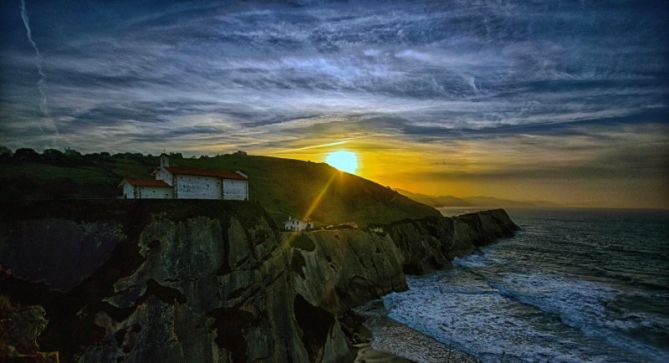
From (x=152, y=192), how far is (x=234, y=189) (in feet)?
29.9

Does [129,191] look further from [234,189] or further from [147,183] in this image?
[234,189]

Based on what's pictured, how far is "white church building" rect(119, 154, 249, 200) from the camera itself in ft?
114

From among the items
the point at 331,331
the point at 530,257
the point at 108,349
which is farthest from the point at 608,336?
the point at 530,257

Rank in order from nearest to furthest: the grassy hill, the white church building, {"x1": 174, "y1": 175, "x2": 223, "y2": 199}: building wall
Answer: the white church building < {"x1": 174, "y1": 175, "x2": 223, "y2": 199}: building wall < the grassy hill

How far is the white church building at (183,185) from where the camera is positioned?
34.9m

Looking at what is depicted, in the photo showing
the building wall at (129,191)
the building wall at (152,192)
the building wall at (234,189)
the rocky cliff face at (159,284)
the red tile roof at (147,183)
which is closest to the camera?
the rocky cliff face at (159,284)

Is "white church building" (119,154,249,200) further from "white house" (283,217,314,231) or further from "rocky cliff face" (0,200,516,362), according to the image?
"white house" (283,217,314,231)

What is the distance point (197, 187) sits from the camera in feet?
125

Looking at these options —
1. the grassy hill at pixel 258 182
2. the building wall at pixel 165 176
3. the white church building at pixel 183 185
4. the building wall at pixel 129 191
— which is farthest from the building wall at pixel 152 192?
the grassy hill at pixel 258 182

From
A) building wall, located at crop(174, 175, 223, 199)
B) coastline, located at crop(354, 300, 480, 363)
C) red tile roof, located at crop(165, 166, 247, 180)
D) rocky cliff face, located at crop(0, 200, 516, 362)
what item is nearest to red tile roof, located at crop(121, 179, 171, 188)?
building wall, located at crop(174, 175, 223, 199)

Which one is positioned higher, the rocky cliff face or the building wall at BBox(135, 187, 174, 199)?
the building wall at BBox(135, 187, 174, 199)

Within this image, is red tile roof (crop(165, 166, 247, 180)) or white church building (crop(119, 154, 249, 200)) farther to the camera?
red tile roof (crop(165, 166, 247, 180))

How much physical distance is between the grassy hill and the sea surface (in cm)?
3016

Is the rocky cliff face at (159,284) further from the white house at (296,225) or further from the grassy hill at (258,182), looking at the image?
the white house at (296,225)
